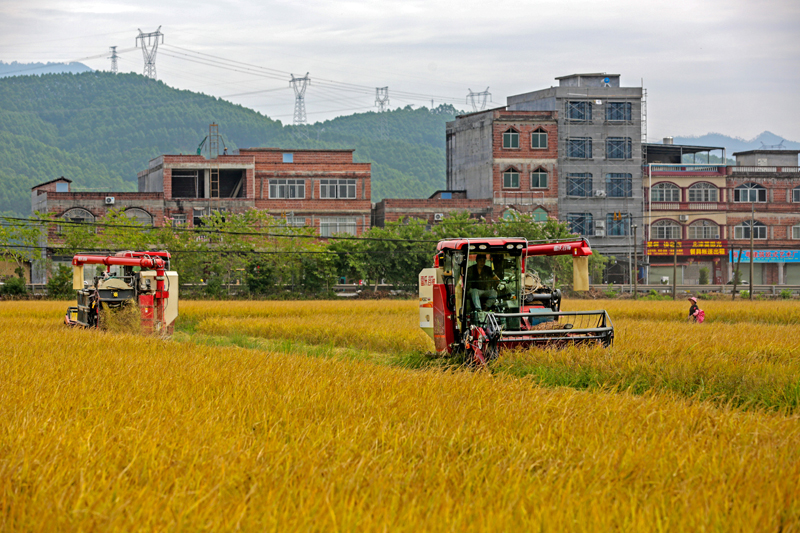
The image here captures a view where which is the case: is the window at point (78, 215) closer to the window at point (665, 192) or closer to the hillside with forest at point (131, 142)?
the window at point (665, 192)

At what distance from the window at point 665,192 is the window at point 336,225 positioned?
2781cm

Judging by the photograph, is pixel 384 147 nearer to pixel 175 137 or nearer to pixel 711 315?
pixel 175 137

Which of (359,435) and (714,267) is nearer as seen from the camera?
(359,435)

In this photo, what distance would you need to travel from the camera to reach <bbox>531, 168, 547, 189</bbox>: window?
66.1 meters

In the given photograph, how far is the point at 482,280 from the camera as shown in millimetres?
15531

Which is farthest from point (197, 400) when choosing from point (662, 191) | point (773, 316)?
point (662, 191)

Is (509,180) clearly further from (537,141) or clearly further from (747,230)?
(747,230)

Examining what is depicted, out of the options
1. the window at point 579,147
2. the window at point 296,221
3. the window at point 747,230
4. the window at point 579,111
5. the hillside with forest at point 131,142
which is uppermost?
the hillside with forest at point 131,142

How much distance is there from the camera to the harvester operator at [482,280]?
15438mm

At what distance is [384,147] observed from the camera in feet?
550

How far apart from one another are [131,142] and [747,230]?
13971cm

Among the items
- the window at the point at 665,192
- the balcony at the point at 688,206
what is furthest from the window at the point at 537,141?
the balcony at the point at 688,206

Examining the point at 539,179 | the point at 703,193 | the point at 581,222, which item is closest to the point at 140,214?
the point at 539,179

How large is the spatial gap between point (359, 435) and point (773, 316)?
26008 millimetres
